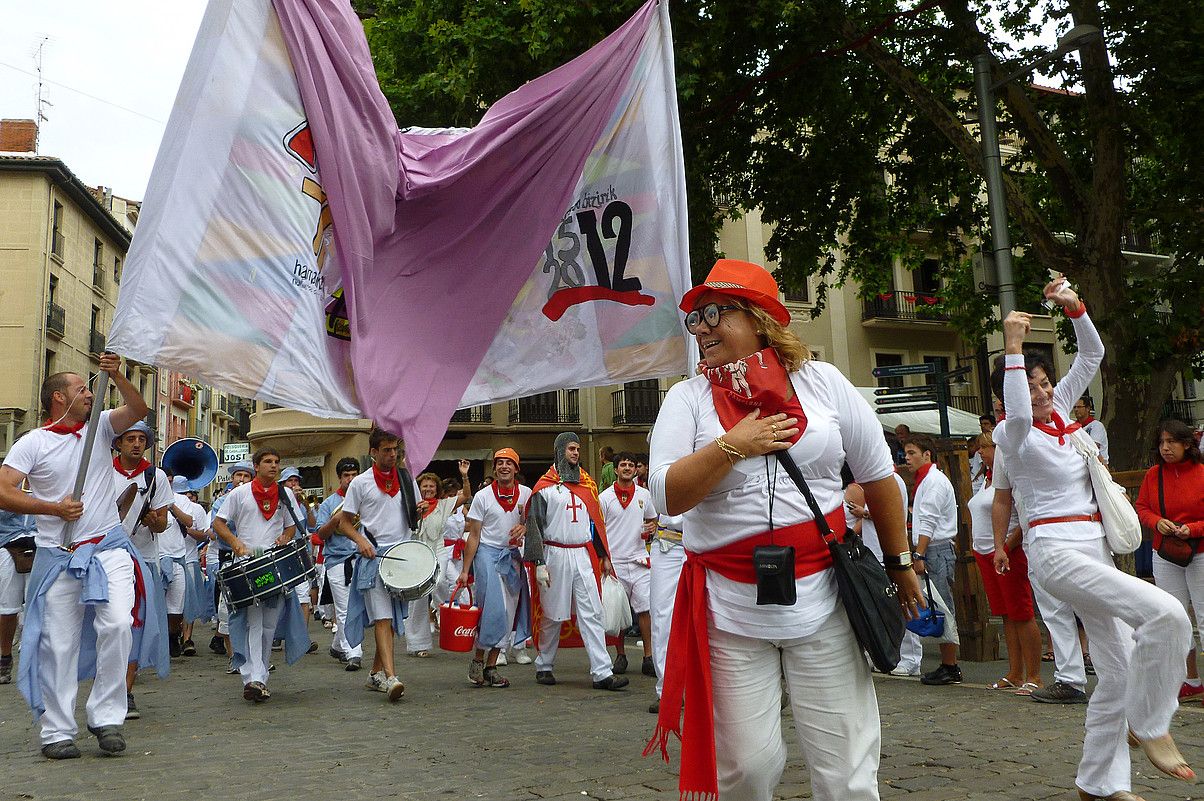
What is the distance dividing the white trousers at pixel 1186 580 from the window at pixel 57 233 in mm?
42834

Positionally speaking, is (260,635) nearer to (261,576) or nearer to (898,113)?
(261,576)

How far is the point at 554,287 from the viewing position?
5.74m

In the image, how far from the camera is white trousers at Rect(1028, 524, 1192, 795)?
413 cm

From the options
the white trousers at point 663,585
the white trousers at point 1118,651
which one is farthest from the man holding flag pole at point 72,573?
the white trousers at point 1118,651

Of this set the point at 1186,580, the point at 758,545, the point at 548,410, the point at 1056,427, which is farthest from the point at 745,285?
the point at 548,410

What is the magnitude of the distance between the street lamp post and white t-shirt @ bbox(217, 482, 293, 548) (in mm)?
8224

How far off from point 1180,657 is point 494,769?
336 centimetres

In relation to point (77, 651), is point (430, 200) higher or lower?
higher

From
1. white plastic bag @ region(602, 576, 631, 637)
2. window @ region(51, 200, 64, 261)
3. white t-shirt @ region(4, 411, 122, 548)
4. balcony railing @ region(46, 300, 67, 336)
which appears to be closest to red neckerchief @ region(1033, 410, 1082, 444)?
white plastic bag @ region(602, 576, 631, 637)

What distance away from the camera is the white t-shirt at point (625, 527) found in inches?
433

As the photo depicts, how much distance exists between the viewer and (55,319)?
1609 inches

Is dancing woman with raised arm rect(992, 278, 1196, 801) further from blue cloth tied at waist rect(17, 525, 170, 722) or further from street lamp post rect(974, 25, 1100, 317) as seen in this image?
street lamp post rect(974, 25, 1100, 317)

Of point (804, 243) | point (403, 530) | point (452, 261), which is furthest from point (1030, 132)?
point (452, 261)

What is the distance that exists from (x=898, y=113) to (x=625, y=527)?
10098mm
